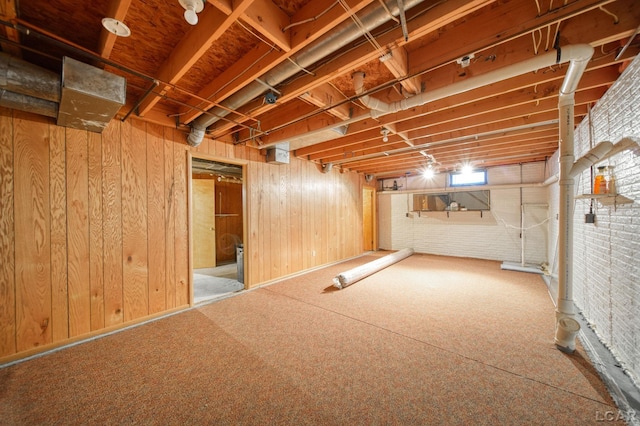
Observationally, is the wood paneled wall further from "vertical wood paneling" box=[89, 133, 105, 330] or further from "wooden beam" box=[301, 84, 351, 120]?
"wooden beam" box=[301, 84, 351, 120]

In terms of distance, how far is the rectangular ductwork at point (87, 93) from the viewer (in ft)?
5.21

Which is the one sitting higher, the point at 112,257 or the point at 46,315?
the point at 112,257

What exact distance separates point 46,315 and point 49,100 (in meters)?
1.84

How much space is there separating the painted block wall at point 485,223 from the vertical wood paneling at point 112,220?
6125 mm

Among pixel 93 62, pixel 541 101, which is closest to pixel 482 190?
pixel 541 101

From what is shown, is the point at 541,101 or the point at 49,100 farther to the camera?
the point at 541,101

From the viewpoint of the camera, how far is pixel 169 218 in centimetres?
281

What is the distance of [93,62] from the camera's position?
1798 millimetres

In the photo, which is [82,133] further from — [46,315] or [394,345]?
[394,345]

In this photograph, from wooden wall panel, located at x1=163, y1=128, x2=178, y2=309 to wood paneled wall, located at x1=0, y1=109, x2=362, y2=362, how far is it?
0.04ft

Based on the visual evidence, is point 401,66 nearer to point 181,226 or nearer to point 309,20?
point 309,20

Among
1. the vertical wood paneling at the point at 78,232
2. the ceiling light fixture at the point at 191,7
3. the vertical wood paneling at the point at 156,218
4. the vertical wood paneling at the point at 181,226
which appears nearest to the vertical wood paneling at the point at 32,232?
the vertical wood paneling at the point at 78,232

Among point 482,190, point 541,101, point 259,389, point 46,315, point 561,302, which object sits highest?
point 541,101

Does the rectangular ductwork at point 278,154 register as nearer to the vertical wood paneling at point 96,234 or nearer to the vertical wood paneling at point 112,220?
the vertical wood paneling at point 112,220
